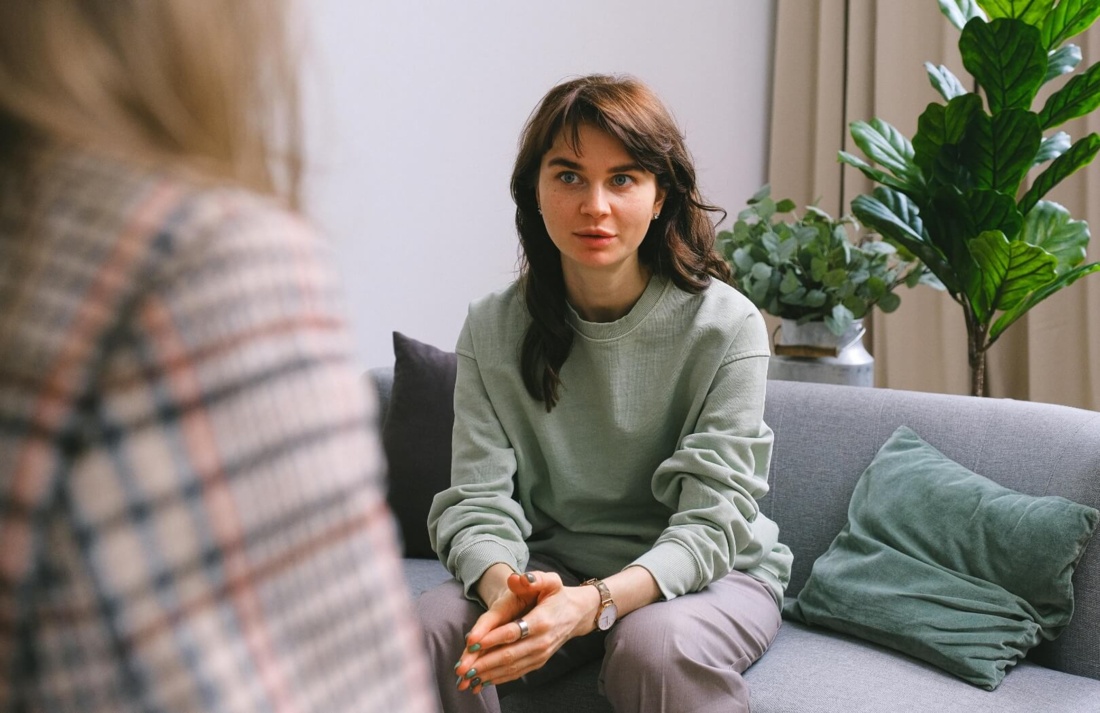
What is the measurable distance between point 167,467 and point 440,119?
8.96 feet

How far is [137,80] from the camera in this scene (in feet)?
1.29

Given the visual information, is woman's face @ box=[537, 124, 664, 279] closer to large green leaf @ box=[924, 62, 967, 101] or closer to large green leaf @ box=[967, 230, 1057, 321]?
large green leaf @ box=[967, 230, 1057, 321]

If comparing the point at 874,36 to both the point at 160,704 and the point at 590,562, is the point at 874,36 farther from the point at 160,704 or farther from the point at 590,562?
the point at 160,704

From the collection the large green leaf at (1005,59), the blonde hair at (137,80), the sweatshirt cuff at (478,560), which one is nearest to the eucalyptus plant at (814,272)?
the large green leaf at (1005,59)

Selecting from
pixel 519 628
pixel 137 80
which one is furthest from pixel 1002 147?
pixel 137 80

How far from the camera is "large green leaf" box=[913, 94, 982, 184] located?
2.13 meters

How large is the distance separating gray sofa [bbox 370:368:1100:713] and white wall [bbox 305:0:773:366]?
3.14 ft

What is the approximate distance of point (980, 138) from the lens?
2.16 metres

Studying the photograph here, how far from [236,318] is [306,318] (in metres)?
0.03

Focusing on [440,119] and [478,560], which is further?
[440,119]

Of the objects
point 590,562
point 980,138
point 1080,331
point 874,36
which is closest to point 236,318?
point 590,562

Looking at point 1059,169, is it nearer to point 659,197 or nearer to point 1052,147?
point 1052,147

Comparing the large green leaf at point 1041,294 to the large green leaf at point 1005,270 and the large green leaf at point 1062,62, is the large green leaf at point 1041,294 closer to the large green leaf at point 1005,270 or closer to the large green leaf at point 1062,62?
the large green leaf at point 1005,270

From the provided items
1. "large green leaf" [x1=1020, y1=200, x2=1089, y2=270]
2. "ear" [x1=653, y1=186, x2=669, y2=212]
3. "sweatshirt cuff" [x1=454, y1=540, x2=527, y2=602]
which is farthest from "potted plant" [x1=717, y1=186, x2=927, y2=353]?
"sweatshirt cuff" [x1=454, y1=540, x2=527, y2=602]
